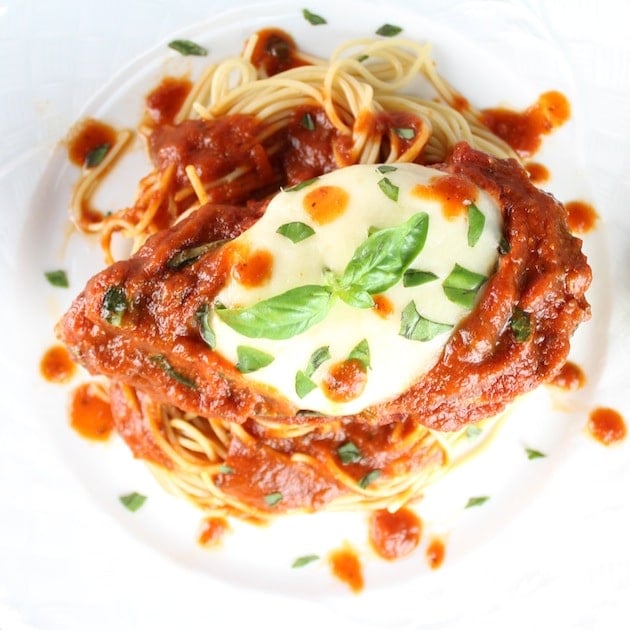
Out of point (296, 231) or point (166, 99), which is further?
point (166, 99)

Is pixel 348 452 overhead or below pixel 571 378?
below

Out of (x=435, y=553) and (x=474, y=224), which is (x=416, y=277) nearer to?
(x=474, y=224)

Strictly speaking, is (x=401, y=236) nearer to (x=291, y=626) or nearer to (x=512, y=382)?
(x=512, y=382)

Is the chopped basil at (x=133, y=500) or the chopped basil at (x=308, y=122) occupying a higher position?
the chopped basil at (x=308, y=122)

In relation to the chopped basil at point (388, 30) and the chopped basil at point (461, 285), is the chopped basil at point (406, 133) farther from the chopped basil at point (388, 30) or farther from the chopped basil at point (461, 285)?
the chopped basil at point (461, 285)

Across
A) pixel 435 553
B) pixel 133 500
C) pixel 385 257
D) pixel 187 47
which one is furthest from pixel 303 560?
pixel 187 47

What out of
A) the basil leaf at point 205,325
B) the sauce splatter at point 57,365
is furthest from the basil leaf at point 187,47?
the sauce splatter at point 57,365

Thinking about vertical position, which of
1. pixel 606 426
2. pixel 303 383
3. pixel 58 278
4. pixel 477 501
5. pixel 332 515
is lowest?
pixel 332 515
